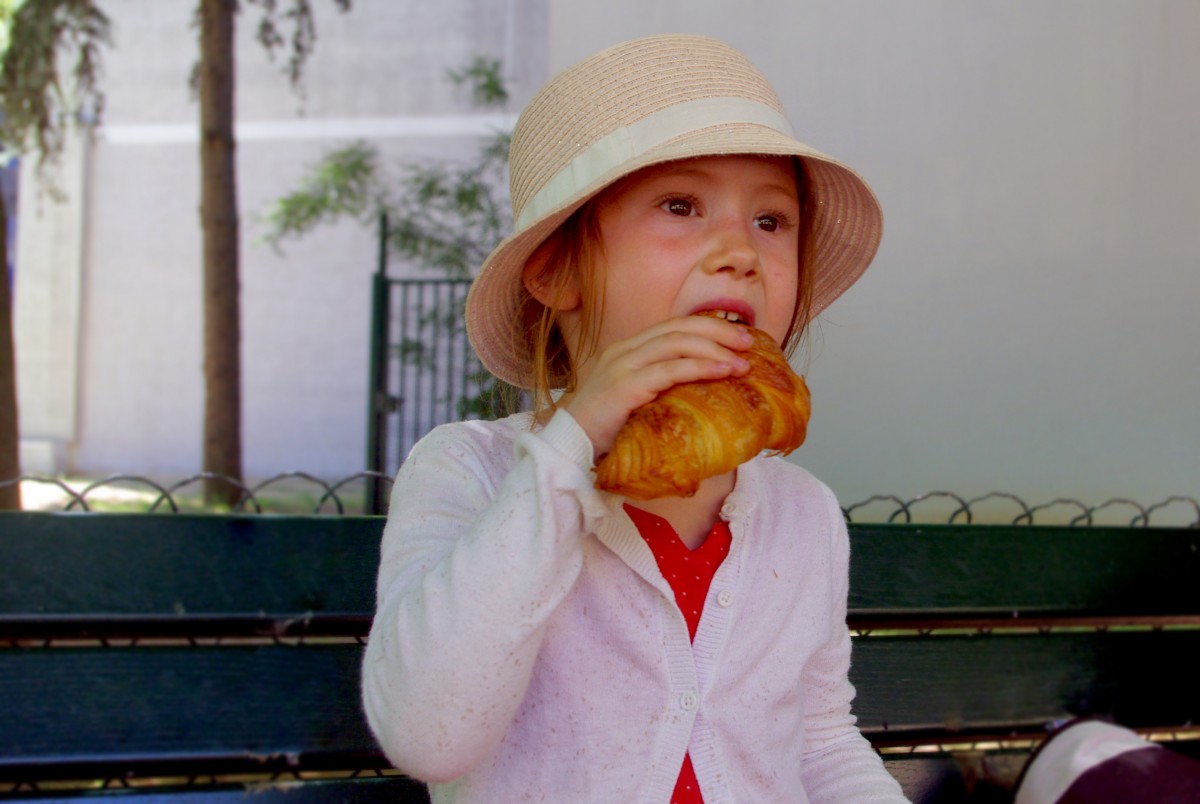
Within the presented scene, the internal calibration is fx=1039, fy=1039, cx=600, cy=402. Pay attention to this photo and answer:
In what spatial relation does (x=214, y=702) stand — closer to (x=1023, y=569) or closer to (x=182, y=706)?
(x=182, y=706)

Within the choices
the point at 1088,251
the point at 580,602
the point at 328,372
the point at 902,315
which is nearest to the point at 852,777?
the point at 580,602

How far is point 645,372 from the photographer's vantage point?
1.16 meters

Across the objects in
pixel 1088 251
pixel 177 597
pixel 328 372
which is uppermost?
pixel 1088 251

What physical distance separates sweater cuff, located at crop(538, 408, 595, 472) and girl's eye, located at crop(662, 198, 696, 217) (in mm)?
360

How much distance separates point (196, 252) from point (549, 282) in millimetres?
12941

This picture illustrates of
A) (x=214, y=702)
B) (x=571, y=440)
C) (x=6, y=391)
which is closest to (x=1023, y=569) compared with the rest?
(x=571, y=440)

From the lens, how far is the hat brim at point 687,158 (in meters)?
1.30

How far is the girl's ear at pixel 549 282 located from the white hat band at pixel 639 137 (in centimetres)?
11

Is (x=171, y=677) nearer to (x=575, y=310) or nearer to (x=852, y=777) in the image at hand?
(x=575, y=310)

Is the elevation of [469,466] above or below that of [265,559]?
above

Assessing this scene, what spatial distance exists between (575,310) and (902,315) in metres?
2.09

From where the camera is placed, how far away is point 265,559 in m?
1.86

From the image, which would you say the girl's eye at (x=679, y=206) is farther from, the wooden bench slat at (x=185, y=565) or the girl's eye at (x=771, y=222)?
the wooden bench slat at (x=185, y=565)

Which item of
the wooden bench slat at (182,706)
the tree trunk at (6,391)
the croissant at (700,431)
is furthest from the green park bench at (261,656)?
the tree trunk at (6,391)
